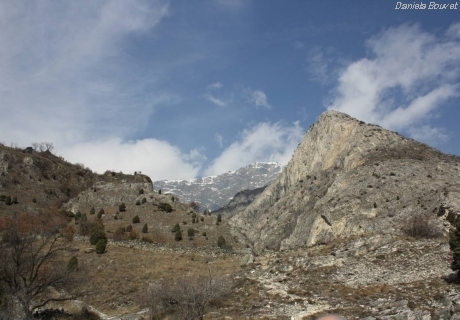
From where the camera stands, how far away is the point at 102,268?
3597cm

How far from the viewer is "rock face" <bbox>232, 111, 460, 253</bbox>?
165 ft

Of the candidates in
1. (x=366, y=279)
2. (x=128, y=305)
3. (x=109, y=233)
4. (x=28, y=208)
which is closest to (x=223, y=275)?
(x=128, y=305)

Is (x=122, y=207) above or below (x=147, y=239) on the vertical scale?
above

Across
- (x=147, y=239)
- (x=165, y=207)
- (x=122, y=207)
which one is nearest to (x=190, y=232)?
(x=147, y=239)

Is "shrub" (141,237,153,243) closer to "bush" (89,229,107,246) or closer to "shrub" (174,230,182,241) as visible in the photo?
"shrub" (174,230,182,241)

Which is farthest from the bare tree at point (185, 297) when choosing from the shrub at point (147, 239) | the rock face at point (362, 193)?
the shrub at point (147, 239)

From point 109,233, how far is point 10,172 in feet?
137

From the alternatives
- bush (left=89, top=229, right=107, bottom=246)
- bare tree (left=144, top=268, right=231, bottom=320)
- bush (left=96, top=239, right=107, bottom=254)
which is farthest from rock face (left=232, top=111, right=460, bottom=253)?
bush (left=96, top=239, right=107, bottom=254)

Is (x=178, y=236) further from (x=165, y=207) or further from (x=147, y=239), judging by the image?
(x=165, y=207)

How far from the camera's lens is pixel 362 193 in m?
60.3

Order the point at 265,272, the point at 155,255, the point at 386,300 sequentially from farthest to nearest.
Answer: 1. the point at 155,255
2. the point at 265,272
3. the point at 386,300

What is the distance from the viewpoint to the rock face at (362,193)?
50.4 m

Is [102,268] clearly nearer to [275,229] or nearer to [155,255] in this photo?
[155,255]

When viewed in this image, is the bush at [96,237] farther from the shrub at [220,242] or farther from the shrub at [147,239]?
the shrub at [220,242]
